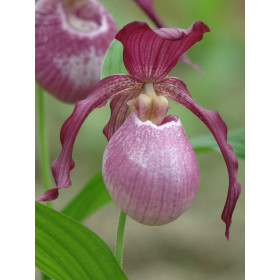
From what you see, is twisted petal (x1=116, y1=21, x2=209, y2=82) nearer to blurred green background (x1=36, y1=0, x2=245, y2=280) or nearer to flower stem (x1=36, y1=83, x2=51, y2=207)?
flower stem (x1=36, y1=83, x2=51, y2=207)

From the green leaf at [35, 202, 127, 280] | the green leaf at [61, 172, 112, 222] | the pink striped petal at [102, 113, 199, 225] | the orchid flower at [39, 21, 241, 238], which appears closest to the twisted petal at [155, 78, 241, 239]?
the orchid flower at [39, 21, 241, 238]

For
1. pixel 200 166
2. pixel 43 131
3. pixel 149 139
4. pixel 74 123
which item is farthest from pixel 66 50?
pixel 200 166

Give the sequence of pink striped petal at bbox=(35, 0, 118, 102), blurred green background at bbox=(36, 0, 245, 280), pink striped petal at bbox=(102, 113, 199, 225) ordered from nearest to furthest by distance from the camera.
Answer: pink striped petal at bbox=(102, 113, 199, 225) → pink striped petal at bbox=(35, 0, 118, 102) → blurred green background at bbox=(36, 0, 245, 280)

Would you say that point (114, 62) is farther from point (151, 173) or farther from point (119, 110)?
point (151, 173)

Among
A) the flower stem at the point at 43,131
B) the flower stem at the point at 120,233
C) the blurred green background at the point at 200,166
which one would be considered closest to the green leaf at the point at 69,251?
the flower stem at the point at 120,233

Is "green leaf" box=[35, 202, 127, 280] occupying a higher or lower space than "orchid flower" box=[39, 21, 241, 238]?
lower

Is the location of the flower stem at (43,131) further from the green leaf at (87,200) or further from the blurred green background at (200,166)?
the blurred green background at (200,166)
